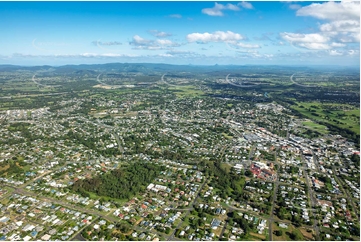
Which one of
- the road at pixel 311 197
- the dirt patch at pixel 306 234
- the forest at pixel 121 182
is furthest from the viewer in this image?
the forest at pixel 121 182

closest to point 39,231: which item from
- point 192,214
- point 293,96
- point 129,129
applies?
point 192,214

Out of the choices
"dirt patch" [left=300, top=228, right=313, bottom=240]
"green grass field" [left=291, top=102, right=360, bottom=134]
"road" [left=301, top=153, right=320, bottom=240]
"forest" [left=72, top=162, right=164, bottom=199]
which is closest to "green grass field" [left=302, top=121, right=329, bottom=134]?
"green grass field" [left=291, top=102, right=360, bottom=134]

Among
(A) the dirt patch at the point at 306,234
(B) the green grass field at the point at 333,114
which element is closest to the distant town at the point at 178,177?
(A) the dirt patch at the point at 306,234

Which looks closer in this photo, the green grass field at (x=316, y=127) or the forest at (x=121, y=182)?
the forest at (x=121, y=182)

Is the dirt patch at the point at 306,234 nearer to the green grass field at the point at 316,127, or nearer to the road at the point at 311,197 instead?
the road at the point at 311,197

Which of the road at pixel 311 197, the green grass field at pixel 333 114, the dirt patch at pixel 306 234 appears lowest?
the dirt patch at pixel 306 234

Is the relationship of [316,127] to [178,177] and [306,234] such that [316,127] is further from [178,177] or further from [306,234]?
[306,234]

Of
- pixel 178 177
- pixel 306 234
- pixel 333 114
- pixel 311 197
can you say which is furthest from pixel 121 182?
pixel 333 114

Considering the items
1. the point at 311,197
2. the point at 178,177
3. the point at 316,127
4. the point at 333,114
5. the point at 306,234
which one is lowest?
the point at 306,234

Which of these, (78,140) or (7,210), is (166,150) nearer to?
(78,140)
